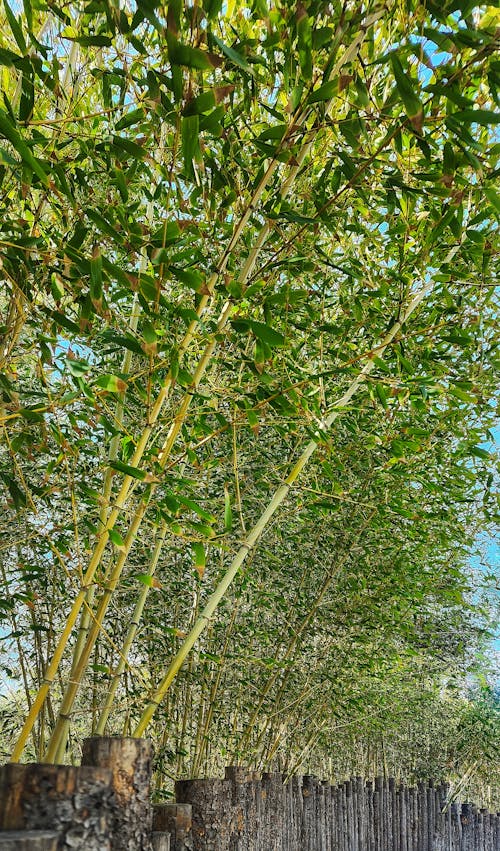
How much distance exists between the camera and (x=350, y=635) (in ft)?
15.3

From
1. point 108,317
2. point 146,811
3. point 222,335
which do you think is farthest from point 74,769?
point 222,335

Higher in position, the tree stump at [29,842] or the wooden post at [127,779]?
the wooden post at [127,779]

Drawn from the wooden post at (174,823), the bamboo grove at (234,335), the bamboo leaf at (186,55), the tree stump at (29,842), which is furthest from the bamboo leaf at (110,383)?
the wooden post at (174,823)

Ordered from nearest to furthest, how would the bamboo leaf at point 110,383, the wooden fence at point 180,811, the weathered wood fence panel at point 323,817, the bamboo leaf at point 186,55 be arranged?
1. the bamboo leaf at point 186,55
2. the wooden fence at point 180,811
3. the bamboo leaf at point 110,383
4. the weathered wood fence panel at point 323,817

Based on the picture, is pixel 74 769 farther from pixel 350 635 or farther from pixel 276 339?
pixel 350 635

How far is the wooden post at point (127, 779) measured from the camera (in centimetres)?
187

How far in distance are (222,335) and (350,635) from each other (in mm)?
2935

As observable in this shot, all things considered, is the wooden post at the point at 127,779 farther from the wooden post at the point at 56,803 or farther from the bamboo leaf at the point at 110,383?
the bamboo leaf at the point at 110,383

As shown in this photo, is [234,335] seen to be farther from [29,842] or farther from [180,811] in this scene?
[29,842]

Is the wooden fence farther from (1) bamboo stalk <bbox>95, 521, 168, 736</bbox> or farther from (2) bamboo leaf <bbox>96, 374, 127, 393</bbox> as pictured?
(2) bamboo leaf <bbox>96, 374, 127, 393</bbox>

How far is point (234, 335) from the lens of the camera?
8.38ft

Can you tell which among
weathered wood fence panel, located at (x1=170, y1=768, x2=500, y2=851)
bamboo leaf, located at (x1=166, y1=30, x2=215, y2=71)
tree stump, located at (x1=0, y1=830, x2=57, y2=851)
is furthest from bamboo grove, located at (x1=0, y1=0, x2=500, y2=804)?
tree stump, located at (x1=0, y1=830, x2=57, y2=851)

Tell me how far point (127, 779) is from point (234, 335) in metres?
1.29

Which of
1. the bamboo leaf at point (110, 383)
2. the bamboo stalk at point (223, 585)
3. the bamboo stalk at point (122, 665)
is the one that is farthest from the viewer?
the bamboo stalk at point (122, 665)
